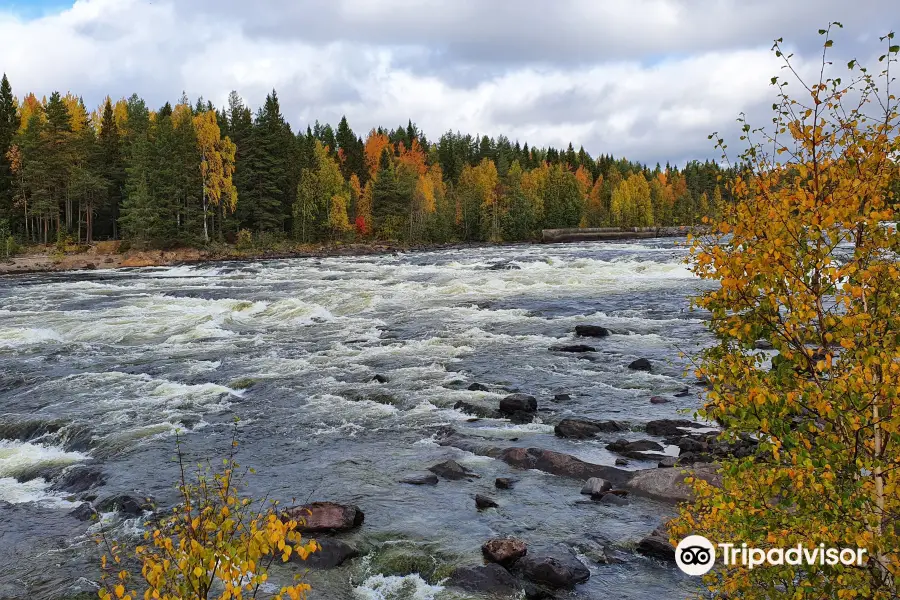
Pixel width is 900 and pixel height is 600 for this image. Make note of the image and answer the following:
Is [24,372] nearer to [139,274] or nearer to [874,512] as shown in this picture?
[874,512]

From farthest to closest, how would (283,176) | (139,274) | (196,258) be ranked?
(283,176), (196,258), (139,274)

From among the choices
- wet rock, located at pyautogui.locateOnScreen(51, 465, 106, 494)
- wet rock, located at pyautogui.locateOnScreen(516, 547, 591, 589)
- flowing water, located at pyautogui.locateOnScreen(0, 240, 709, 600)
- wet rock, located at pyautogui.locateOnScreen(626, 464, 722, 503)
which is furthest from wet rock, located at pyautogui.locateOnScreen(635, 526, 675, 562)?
wet rock, located at pyautogui.locateOnScreen(51, 465, 106, 494)

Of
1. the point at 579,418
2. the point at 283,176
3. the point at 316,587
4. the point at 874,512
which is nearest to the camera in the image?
the point at 874,512

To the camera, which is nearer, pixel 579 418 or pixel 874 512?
pixel 874 512

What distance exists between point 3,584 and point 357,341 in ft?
56.9

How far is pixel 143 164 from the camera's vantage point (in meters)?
77.3

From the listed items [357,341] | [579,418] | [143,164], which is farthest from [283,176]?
[579,418]

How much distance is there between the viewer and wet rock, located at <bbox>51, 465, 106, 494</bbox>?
12688 mm

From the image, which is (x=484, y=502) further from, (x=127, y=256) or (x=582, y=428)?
(x=127, y=256)

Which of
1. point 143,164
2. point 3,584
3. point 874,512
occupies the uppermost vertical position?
point 143,164

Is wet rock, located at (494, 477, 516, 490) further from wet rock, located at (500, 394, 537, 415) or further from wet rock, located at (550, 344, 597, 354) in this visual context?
wet rock, located at (550, 344, 597, 354)

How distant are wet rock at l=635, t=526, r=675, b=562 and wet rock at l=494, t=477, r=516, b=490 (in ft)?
10.1

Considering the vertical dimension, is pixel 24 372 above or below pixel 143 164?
below

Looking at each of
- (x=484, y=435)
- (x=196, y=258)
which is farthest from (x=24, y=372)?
(x=196, y=258)
